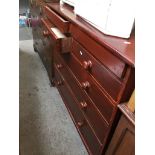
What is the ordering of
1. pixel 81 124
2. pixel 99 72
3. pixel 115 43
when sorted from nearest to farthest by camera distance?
pixel 115 43 → pixel 99 72 → pixel 81 124

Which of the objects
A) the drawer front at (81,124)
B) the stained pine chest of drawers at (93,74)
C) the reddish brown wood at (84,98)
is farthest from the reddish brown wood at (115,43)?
the drawer front at (81,124)

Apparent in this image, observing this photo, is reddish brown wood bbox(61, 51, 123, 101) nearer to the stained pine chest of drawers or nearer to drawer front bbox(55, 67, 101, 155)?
the stained pine chest of drawers

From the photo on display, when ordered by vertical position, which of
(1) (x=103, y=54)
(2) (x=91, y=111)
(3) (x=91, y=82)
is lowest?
(2) (x=91, y=111)

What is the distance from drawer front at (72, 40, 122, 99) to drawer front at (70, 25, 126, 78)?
3 centimetres

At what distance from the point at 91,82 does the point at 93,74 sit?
0.19 ft

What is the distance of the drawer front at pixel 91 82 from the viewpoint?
73 cm

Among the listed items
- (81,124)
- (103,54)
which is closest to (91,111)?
(81,124)

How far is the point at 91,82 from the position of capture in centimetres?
92

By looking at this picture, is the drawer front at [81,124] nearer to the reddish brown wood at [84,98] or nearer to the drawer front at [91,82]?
the reddish brown wood at [84,98]

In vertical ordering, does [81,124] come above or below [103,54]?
below

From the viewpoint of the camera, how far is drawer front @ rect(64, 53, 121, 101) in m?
0.73

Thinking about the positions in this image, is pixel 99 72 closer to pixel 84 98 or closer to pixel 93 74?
pixel 93 74
